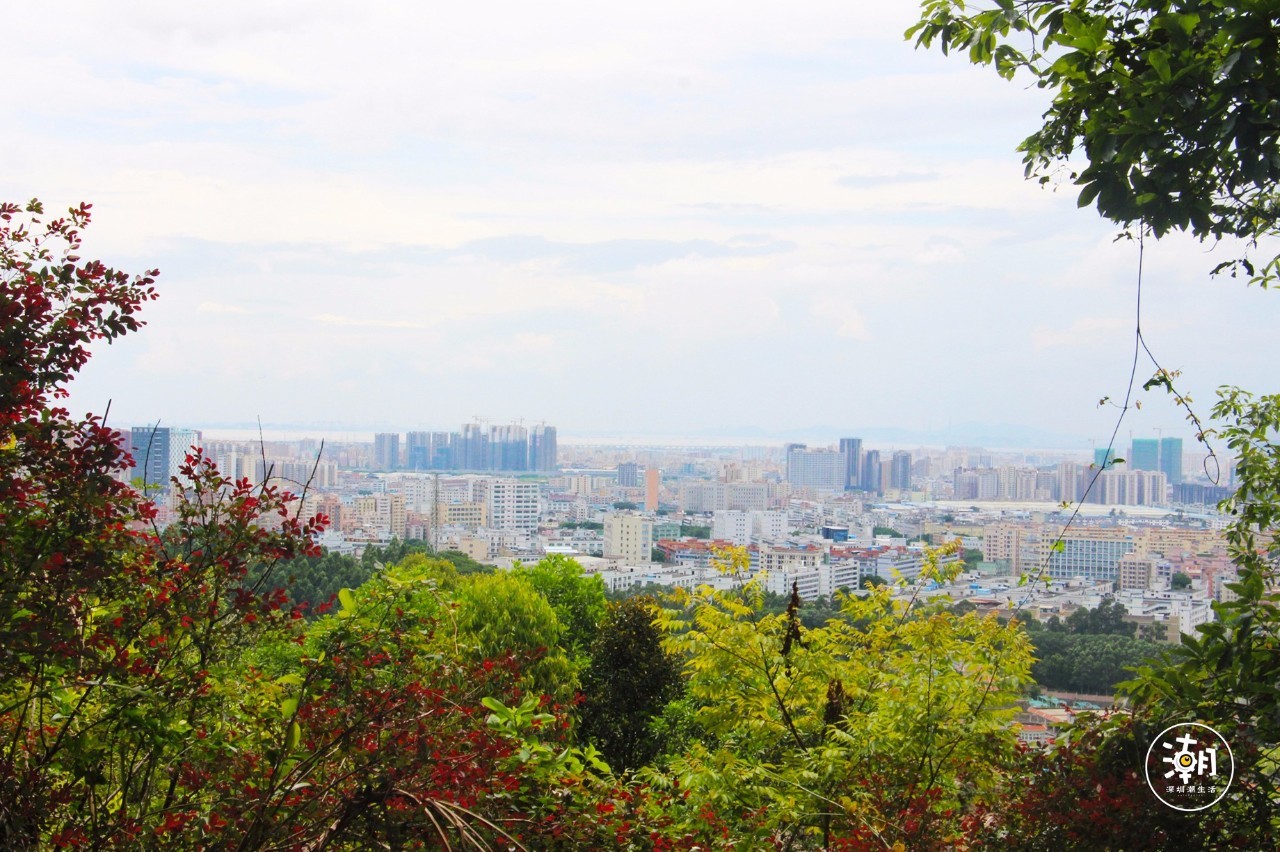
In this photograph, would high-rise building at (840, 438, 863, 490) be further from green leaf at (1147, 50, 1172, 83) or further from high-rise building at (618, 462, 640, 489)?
green leaf at (1147, 50, 1172, 83)

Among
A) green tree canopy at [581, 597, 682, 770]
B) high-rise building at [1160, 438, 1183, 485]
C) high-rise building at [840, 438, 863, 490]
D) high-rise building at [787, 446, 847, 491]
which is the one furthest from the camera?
high-rise building at [787, 446, 847, 491]

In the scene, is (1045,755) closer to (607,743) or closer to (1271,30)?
(1271,30)

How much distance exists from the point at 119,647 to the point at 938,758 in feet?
10.7

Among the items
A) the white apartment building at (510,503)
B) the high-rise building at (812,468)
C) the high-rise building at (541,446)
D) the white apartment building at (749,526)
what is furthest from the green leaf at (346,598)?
the high-rise building at (541,446)

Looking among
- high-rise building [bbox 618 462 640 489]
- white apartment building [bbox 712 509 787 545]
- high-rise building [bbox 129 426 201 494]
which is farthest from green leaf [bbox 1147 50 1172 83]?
high-rise building [bbox 618 462 640 489]

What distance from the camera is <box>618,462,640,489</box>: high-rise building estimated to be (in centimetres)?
10019

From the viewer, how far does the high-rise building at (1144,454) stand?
28.1 meters

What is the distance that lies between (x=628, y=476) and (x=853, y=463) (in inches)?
910

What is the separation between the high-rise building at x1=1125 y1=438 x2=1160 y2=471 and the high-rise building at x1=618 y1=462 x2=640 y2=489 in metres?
68.4

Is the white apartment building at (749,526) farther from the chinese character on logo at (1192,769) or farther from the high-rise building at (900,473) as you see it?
the chinese character on logo at (1192,769)

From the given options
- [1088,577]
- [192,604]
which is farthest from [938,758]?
[1088,577]

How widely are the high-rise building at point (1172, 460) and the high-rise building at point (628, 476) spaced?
68.9m

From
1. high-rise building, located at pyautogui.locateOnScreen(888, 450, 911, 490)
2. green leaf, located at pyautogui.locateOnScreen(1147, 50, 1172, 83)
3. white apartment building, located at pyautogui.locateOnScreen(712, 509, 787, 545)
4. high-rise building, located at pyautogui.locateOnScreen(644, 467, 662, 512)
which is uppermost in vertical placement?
green leaf, located at pyautogui.locateOnScreen(1147, 50, 1172, 83)

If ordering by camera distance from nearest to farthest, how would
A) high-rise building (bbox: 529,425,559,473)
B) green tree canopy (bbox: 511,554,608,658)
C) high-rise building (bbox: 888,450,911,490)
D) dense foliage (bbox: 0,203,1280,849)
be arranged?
dense foliage (bbox: 0,203,1280,849) < green tree canopy (bbox: 511,554,608,658) < high-rise building (bbox: 888,450,911,490) < high-rise building (bbox: 529,425,559,473)
